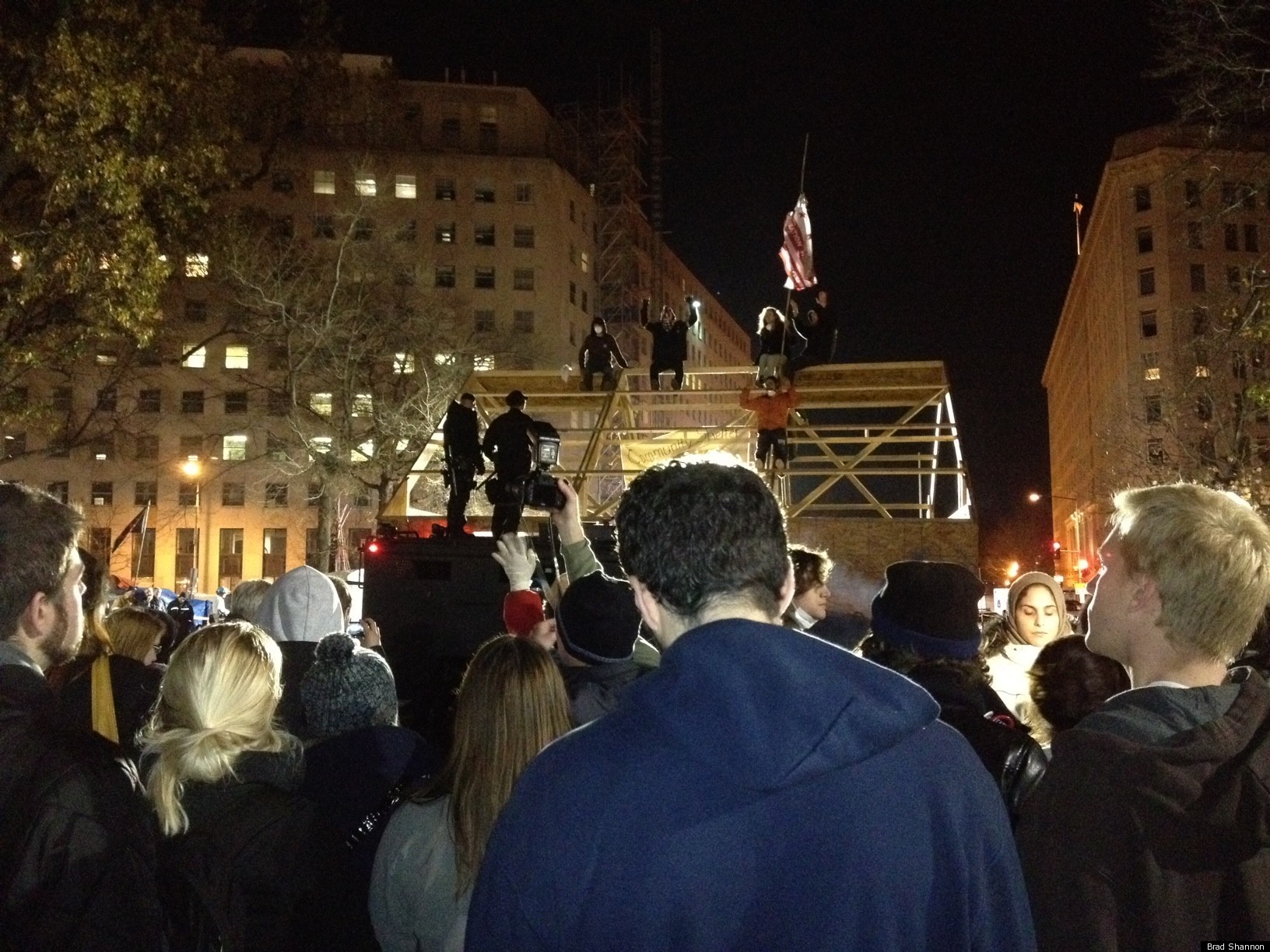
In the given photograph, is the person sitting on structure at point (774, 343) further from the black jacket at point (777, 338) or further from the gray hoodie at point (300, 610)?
the gray hoodie at point (300, 610)

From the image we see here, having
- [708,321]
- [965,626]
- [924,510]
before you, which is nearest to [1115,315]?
[708,321]

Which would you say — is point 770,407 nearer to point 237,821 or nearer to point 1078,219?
point 237,821

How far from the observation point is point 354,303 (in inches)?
1331

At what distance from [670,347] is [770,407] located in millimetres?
3317

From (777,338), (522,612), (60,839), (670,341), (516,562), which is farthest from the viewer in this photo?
(670,341)

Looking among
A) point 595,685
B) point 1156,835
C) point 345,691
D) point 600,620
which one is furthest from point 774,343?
point 1156,835

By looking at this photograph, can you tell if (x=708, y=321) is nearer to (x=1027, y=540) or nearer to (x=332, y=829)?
(x=1027, y=540)

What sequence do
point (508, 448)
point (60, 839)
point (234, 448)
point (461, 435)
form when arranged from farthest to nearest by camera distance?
point (234, 448), point (461, 435), point (508, 448), point (60, 839)

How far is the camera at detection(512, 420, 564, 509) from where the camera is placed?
5.14 m

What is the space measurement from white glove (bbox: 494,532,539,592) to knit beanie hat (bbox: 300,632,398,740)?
187 cm

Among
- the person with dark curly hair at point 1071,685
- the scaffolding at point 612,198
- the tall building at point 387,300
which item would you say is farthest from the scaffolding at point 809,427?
the scaffolding at point 612,198

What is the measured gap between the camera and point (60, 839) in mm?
2328

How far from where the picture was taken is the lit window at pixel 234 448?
56.9 meters

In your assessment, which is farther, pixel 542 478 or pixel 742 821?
pixel 542 478
